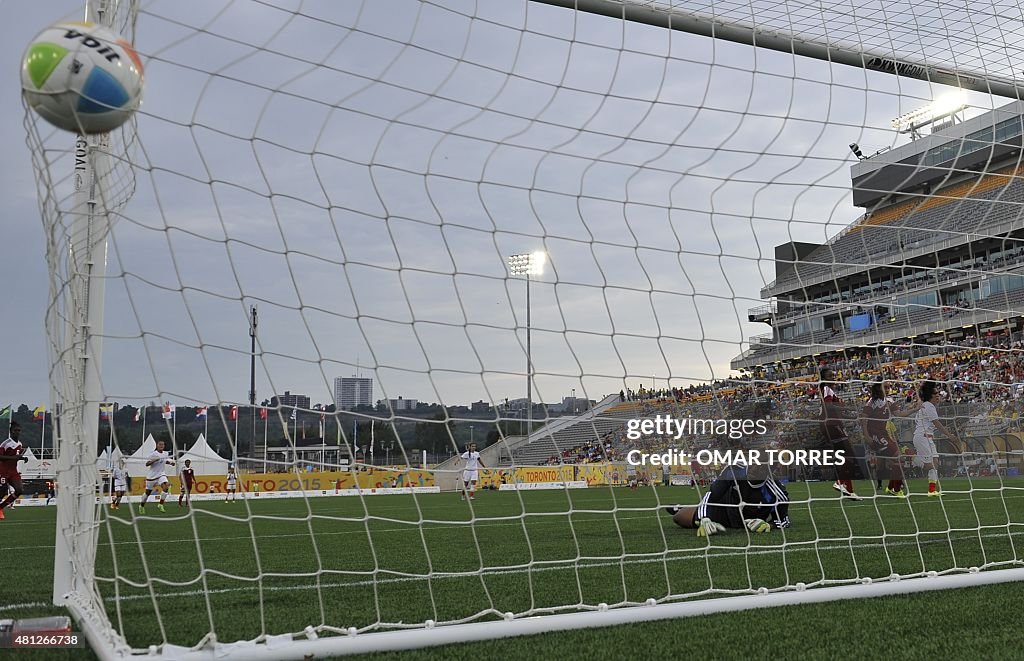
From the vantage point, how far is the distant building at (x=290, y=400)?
375 cm

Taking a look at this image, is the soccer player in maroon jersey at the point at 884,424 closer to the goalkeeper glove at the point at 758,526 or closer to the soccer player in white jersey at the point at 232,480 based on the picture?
the goalkeeper glove at the point at 758,526

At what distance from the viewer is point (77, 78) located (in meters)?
2.81

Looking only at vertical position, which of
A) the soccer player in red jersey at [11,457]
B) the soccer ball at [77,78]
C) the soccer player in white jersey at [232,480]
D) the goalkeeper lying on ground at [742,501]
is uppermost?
the soccer ball at [77,78]

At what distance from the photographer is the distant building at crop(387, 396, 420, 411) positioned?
407 centimetres

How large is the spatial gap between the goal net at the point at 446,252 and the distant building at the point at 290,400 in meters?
0.02

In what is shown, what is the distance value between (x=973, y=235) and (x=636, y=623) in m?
4.74

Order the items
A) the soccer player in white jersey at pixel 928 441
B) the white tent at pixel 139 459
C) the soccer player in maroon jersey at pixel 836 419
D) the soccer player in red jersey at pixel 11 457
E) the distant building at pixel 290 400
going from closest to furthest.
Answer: the white tent at pixel 139 459 < the distant building at pixel 290 400 < the soccer player in maroon jersey at pixel 836 419 < the soccer player in white jersey at pixel 928 441 < the soccer player in red jersey at pixel 11 457

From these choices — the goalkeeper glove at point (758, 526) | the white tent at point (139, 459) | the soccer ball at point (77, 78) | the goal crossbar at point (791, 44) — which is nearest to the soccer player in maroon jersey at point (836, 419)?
the goalkeeper glove at point (758, 526)

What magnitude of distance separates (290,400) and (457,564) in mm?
2034

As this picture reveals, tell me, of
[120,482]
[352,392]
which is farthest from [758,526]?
[120,482]

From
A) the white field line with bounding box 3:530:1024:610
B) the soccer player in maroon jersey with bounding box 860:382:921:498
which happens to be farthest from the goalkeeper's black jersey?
the soccer player in maroon jersey with bounding box 860:382:921:498

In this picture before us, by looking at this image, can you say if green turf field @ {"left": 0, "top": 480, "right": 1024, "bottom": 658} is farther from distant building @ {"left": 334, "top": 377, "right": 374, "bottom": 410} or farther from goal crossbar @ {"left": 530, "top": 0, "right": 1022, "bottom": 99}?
goal crossbar @ {"left": 530, "top": 0, "right": 1022, "bottom": 99}

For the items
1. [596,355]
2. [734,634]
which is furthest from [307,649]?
[596,355]

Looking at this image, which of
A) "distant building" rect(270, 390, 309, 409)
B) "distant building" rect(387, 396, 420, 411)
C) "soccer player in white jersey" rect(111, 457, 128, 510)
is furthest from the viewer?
"distant building" rect(387, 396, 420, 411)
